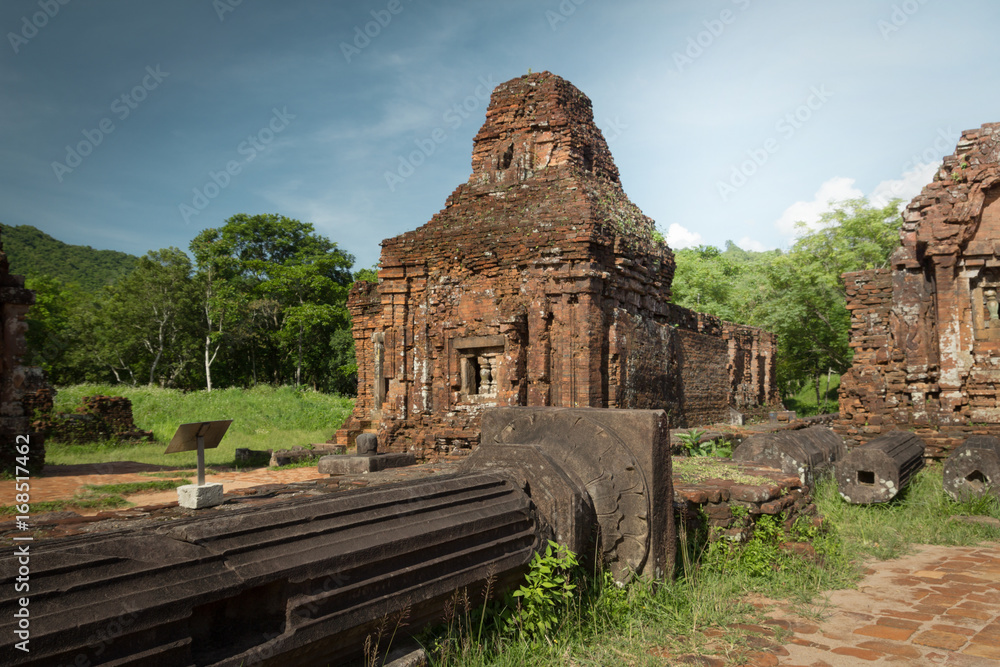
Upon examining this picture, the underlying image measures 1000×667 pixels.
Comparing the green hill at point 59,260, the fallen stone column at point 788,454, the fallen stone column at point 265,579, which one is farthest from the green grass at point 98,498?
the green hill at point 59,260

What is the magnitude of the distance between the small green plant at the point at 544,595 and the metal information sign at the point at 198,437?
251 cm

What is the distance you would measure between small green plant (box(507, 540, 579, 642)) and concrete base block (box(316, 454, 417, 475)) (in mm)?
4820

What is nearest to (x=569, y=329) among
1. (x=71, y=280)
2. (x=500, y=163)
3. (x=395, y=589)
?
(x=500, y=163)

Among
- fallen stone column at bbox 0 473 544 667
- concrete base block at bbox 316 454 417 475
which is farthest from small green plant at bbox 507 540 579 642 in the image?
Result: concrete base block at bbox 316 454 417 475

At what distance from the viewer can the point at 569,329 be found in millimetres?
10867

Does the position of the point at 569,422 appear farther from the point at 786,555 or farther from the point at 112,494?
the point at 112,494

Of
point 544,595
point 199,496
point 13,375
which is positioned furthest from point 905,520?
point 13,375

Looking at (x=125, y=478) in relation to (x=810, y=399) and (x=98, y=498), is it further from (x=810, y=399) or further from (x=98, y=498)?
(x=810, y=399)

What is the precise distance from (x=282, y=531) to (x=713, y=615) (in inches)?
117

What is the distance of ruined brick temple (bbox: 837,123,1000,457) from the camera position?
10633mm

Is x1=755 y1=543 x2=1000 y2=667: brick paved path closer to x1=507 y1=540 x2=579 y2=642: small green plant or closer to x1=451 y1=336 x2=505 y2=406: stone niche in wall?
x1=507 y1=540 x2=579 y2=642: small green plant

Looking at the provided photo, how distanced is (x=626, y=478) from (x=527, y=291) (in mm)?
7007

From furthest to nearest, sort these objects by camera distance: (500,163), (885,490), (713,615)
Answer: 1. (500,163)
2. (885,490)
3. (713,615)

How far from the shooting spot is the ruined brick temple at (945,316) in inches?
419
